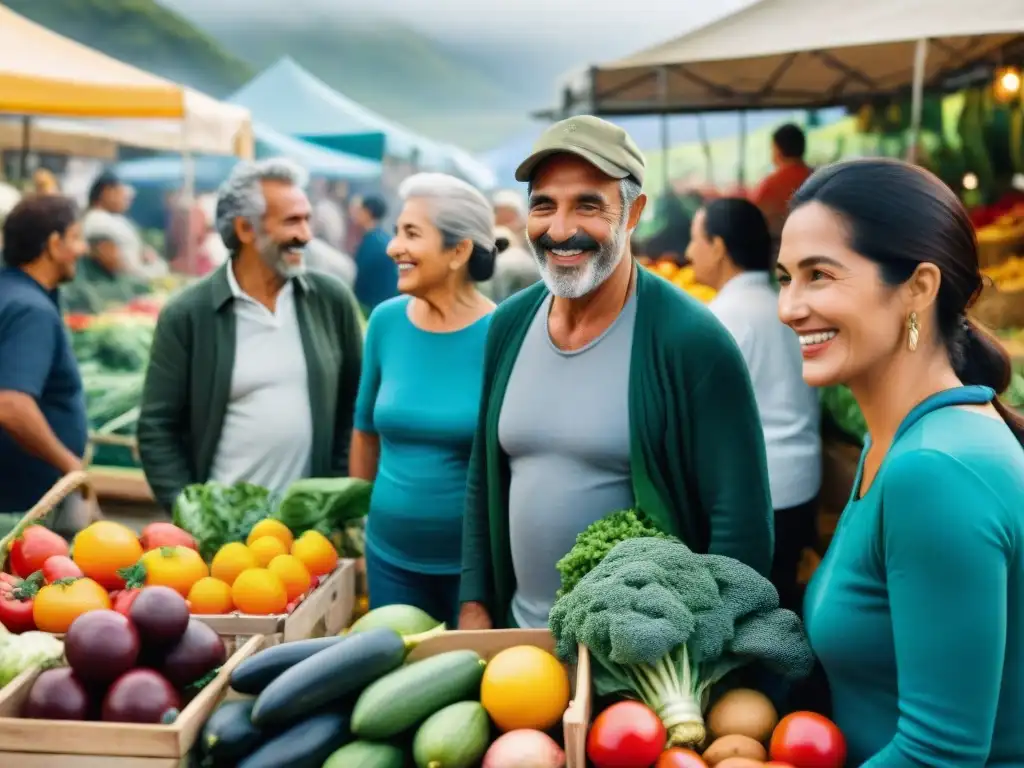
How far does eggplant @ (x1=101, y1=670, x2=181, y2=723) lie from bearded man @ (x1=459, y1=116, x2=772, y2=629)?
36.0 inches

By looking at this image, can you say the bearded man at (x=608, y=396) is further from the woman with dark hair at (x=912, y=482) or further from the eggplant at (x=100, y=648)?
the eggplant at (x=100, y=648)

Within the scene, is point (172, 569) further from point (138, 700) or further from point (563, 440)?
point (563, 440)

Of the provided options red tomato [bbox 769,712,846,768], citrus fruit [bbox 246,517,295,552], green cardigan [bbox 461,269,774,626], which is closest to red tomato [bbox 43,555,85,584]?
citrus fruit [bbox 246,517,295,552]

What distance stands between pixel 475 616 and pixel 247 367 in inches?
49.5

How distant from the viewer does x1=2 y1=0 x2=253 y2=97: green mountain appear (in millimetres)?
36250

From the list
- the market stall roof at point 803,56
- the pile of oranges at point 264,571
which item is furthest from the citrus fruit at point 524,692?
the market stall roof at point 803,56

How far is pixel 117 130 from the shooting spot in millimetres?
13734

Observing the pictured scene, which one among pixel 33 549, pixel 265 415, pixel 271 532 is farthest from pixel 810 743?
pixel 265 415

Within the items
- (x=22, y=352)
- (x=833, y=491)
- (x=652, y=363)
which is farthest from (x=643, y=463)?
(x=833, y=491)

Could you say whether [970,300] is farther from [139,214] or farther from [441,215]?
[139,214]

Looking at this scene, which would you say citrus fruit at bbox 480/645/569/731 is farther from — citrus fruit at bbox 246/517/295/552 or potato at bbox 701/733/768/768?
citrus fruit at bbox 246/517/295/552

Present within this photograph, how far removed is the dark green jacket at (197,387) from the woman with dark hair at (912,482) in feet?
6.86

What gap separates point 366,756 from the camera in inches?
68.9

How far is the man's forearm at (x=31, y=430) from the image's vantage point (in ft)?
12.4
